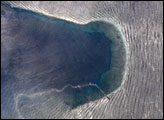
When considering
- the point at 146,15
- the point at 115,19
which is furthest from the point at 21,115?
the point at 146,15

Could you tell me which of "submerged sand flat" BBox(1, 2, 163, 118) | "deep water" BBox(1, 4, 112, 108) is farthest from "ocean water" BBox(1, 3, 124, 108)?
"submerged sand flat" BBox(1, 2, 163, 118)

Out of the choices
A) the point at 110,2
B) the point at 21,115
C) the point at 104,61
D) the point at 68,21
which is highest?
the point at 110,2

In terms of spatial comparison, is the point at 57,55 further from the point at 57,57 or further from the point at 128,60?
the point at 128,60

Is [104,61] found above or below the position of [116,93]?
above

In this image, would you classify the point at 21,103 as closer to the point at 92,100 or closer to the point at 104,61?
the point at 92,100

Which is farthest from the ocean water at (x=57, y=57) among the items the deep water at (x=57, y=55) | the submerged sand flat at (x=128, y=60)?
the submerged sand flat at (x=128, y=60)

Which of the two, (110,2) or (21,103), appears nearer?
(21,103)

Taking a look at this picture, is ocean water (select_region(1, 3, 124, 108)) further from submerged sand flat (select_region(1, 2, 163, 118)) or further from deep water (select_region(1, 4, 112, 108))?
submerged sand flat (select_region(1, 2, 163, 118))
